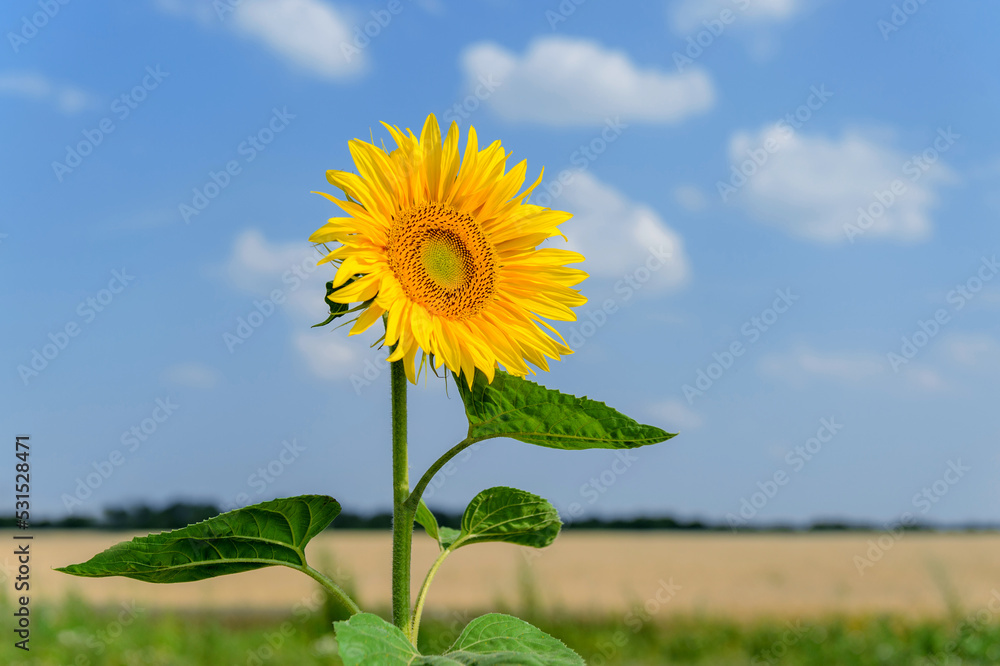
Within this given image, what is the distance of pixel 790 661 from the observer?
5.46 meters

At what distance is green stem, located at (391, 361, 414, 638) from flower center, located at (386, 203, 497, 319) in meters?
0.16

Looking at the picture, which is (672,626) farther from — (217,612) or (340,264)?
(340,264)

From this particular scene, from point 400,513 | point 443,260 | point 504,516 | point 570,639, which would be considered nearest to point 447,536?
point 504,516

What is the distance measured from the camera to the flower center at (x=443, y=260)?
155cm

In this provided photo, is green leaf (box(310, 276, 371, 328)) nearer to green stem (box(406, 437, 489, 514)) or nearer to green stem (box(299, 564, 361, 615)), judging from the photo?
green stem (box(406, 437, 489, 514))

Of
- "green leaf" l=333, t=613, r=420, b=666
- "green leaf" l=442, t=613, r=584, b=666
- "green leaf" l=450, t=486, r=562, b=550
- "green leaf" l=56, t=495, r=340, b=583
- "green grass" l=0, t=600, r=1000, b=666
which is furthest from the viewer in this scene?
"green grass" l=0, t=600, r=1000, b=666

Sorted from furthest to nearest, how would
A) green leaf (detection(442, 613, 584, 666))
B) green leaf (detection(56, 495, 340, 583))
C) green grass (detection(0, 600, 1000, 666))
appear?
1. green grass (detection(0, 600, 1000, 666))
2. green leaf (detection(56, 495, 340, 583))
3. green leaf (detection(442, 613, 584, 666))

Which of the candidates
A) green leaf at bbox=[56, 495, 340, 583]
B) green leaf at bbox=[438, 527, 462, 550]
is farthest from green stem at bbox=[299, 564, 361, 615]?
green leaf at bbox=[438, 527, 462, 550]

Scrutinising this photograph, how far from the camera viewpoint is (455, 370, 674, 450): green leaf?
1.51 metres

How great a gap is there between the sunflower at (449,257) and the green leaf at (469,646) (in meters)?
0.43

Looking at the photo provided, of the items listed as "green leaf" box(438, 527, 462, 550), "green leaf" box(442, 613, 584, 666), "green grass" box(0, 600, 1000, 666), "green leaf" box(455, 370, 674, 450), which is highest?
"green leaf" box(455, 370, 674, 450)

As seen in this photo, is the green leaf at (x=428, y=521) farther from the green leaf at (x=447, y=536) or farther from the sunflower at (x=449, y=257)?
the sunflower at (x=449, y=257)

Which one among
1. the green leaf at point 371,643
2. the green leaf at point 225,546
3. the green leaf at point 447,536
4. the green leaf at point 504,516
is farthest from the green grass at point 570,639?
the green leaf at point 371,643

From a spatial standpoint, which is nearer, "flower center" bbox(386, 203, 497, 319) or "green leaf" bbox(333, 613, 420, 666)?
"green leaf" bbox(333, 613, 420, 666)
